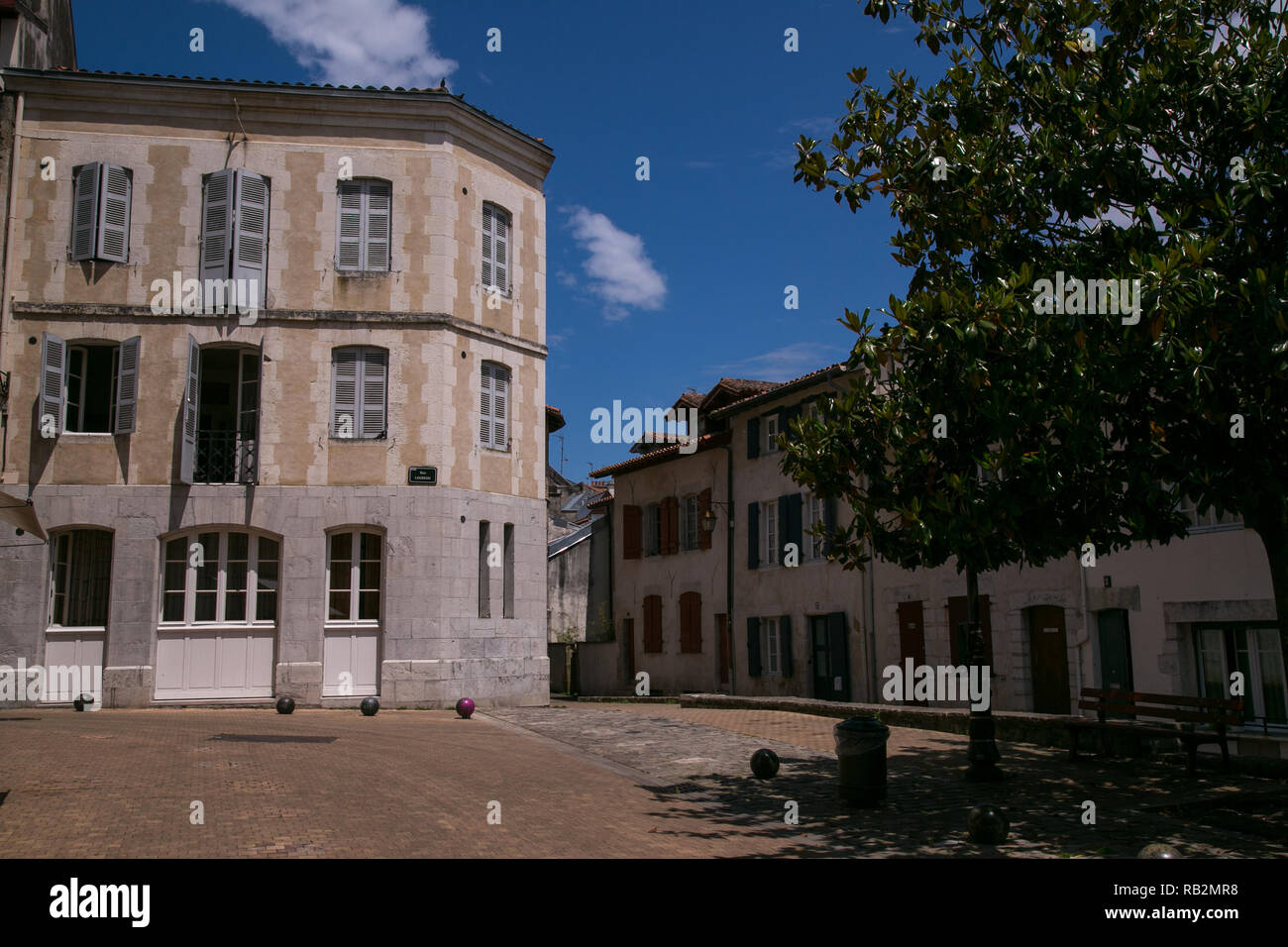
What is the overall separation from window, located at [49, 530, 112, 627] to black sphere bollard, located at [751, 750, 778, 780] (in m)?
13.0

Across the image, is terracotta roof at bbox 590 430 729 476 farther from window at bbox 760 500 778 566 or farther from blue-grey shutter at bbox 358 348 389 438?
blue-grey shutter at bbox 358 348 389 438

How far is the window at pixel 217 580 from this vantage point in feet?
62.9

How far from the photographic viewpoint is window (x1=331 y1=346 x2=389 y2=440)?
65.8 ft

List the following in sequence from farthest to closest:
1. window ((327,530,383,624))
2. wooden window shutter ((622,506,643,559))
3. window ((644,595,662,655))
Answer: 1. wooden window shutter ((622,506,643,559))
2. window ((644,595,662,655))
3. window ((327,530,383,624))

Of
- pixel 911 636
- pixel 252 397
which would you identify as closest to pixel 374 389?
pixel 252 397

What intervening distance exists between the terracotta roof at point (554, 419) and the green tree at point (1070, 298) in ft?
58.1

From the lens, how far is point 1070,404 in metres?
8.88

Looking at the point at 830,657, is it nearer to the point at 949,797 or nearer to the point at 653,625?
the point at 653,625

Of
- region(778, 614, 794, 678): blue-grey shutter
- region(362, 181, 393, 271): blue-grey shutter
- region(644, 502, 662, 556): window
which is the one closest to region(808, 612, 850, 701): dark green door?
region(778, 614, 794, 678): blue-grey shutter

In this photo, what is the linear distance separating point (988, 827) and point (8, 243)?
771 inches

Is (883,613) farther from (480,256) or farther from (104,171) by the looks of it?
(104,171)

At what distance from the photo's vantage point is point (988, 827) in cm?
866

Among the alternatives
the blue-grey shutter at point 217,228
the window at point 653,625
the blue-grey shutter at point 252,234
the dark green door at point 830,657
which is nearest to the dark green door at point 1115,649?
the dark green door at point 830,657
